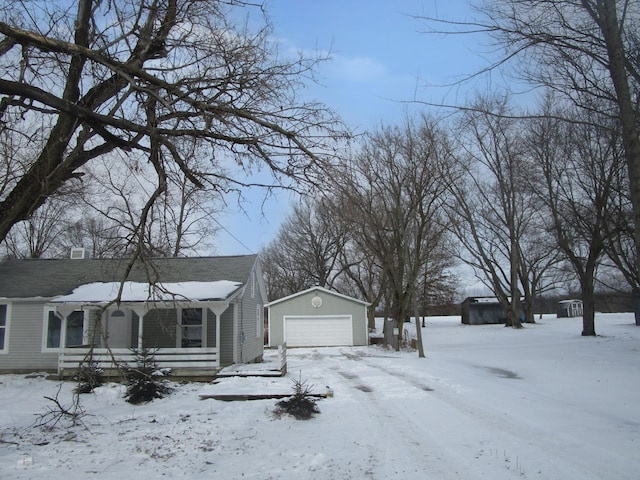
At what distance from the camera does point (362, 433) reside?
24.3 feet

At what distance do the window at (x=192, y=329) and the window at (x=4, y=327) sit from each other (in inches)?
229

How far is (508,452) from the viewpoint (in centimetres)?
611

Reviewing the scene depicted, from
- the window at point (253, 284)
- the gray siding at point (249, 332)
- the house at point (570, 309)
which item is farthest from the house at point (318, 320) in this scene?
the house at point (570, 309)

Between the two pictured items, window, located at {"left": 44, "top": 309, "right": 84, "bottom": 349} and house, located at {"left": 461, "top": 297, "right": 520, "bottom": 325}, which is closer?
window, located at {"left": 44, "top": 309, "right": 84, "bottom": 349}

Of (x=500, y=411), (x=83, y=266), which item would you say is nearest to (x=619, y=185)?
(x=500, y=411)

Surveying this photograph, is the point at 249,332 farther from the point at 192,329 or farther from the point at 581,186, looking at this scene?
the point at 581,186

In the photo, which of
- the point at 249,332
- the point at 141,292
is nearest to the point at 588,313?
the point at 249,332

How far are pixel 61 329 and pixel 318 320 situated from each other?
1757 cm

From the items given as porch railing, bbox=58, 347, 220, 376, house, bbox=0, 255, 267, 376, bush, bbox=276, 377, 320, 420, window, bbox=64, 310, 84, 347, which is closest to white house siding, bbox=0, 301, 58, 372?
house, bbox=0, 255, 267, 376

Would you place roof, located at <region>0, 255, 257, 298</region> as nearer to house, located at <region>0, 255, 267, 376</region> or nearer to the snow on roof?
house, located at <region>0, 255, 267, 376</region>

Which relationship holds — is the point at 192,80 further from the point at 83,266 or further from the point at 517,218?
the point at 517,218

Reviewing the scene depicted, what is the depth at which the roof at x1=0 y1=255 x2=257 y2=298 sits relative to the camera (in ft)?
57.9

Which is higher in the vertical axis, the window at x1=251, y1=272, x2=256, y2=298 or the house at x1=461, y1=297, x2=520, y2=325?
the window at x1=251, y1=272, x2=256, y2=298

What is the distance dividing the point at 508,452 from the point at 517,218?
32768 mm
